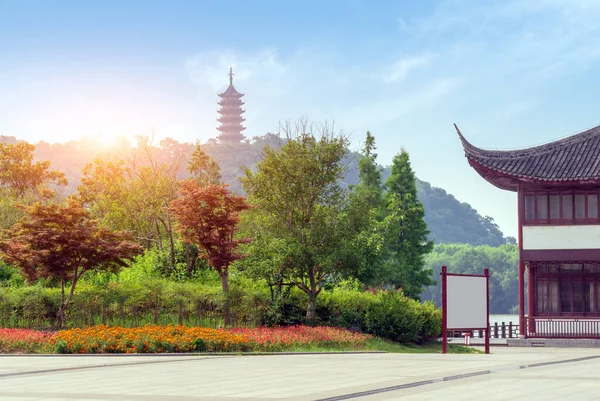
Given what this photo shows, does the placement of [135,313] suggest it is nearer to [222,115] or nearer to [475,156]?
[475,156]

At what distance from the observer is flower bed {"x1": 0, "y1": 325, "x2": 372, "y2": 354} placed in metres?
20.4

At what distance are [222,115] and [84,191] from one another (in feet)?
519

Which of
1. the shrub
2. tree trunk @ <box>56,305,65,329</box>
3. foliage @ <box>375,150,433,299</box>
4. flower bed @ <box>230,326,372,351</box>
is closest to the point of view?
flower bed @ <box>230,326,372,351</box>

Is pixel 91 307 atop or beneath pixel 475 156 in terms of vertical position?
beneath

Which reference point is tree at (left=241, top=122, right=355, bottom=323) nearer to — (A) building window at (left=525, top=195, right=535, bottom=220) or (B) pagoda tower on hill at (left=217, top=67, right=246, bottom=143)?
(A) building window at (left=525, top=195, right=535, bottom=220)

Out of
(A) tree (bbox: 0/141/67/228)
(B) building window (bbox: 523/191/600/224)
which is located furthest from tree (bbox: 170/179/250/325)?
(A) tree (bbox: 0/141/67/228)

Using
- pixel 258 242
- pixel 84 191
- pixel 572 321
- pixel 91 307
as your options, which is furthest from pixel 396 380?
pixel 84 191

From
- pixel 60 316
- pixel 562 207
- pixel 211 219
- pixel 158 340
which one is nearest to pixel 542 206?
pixel 562 207

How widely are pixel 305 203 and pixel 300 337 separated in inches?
227

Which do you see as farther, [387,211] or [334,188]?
[387,211]

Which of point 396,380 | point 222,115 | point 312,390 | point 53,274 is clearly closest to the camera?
point 312,390

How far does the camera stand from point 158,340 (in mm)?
20469

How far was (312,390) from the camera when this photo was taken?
11.5 metres

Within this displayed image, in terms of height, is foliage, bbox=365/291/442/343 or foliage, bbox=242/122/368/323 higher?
foliage, bbox=242/122/368/323
